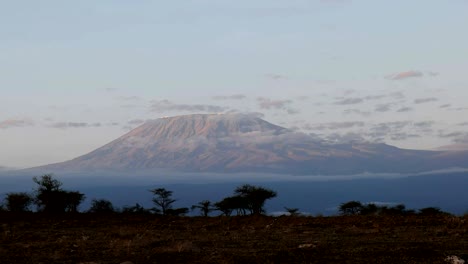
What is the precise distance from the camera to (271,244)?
21.0m

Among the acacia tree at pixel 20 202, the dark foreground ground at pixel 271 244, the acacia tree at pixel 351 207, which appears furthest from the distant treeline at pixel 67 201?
the dark foreground ground at pixel 271 244

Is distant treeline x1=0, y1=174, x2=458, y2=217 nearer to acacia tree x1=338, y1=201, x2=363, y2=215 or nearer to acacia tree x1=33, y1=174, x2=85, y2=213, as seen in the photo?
acacia tree x1=33, y1=174, x2=85, y2=213

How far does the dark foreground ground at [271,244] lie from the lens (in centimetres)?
1747

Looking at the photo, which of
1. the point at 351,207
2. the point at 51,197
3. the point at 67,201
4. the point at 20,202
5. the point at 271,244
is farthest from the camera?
the point at 351,207

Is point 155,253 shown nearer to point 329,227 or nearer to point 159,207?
point 329,227

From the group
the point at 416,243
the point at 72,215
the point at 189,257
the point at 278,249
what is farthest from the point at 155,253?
the point at 72,215

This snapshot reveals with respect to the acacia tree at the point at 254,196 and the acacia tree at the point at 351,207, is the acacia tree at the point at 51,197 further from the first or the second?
the acacia tree at the point at 351,207

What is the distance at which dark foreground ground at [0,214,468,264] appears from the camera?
688 inches

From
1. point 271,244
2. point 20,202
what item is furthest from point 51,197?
point 271,244

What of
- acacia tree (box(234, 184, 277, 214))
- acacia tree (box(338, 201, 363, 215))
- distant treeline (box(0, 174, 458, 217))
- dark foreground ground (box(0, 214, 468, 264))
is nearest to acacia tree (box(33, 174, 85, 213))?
distant treeline (box(0, 174, 458, 217))

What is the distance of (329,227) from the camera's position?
2880 cm

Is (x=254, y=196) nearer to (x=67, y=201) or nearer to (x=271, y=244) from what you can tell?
(x=67, y=201)

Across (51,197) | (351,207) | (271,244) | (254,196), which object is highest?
(51,197)

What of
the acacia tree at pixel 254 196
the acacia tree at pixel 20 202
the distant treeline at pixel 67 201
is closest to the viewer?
the distant treeline at pixel 67 201
